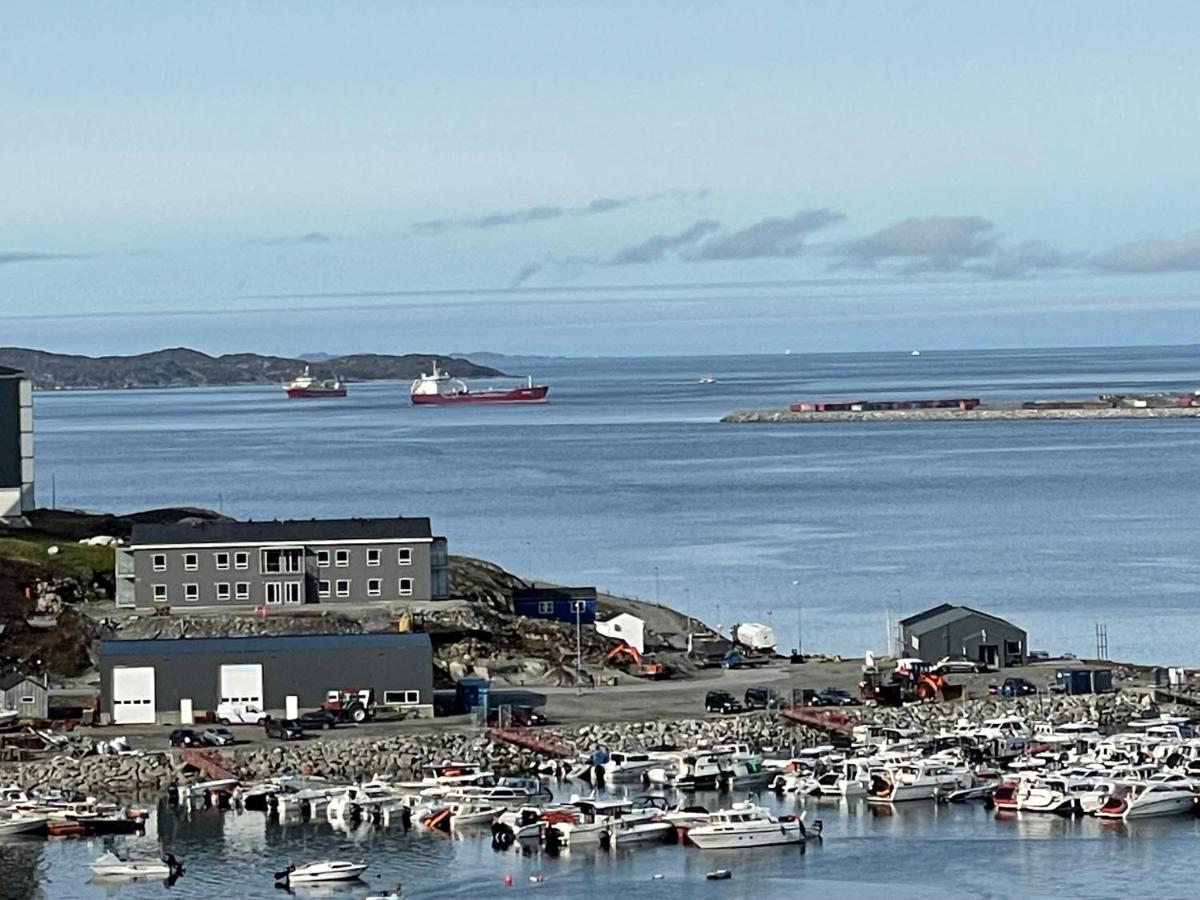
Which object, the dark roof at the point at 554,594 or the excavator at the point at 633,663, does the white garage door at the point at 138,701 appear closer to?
the excavator at the point at 633,663

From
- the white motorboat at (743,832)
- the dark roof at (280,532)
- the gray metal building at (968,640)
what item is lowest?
the white motorboat at (743,832)

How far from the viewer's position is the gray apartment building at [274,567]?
48.8m

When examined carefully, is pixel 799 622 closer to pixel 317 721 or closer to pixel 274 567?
pixel 274 567

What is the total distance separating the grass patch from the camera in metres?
51.8

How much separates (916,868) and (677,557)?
154 feet

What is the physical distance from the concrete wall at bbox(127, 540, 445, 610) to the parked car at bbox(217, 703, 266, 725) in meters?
8.45

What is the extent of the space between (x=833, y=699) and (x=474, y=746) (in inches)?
289

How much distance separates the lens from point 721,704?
41750 mm

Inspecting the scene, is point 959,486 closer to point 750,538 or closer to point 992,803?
point 750,538

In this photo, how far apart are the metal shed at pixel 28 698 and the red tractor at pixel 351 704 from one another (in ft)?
15.4

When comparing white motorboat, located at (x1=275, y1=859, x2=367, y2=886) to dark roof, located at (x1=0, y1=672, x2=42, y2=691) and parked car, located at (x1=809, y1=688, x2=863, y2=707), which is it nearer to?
dark roof, located at (x1=0, y1=672, x2=42, y2=691)

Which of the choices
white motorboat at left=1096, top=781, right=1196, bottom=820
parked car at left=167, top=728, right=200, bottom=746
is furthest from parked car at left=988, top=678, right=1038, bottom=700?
parked car at left=167, top=728, right=200, bottom=746

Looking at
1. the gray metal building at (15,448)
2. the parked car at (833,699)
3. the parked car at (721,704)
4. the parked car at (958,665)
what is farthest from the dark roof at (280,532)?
the gray metal building at (15,448)

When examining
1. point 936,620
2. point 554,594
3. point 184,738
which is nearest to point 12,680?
point 184,738
